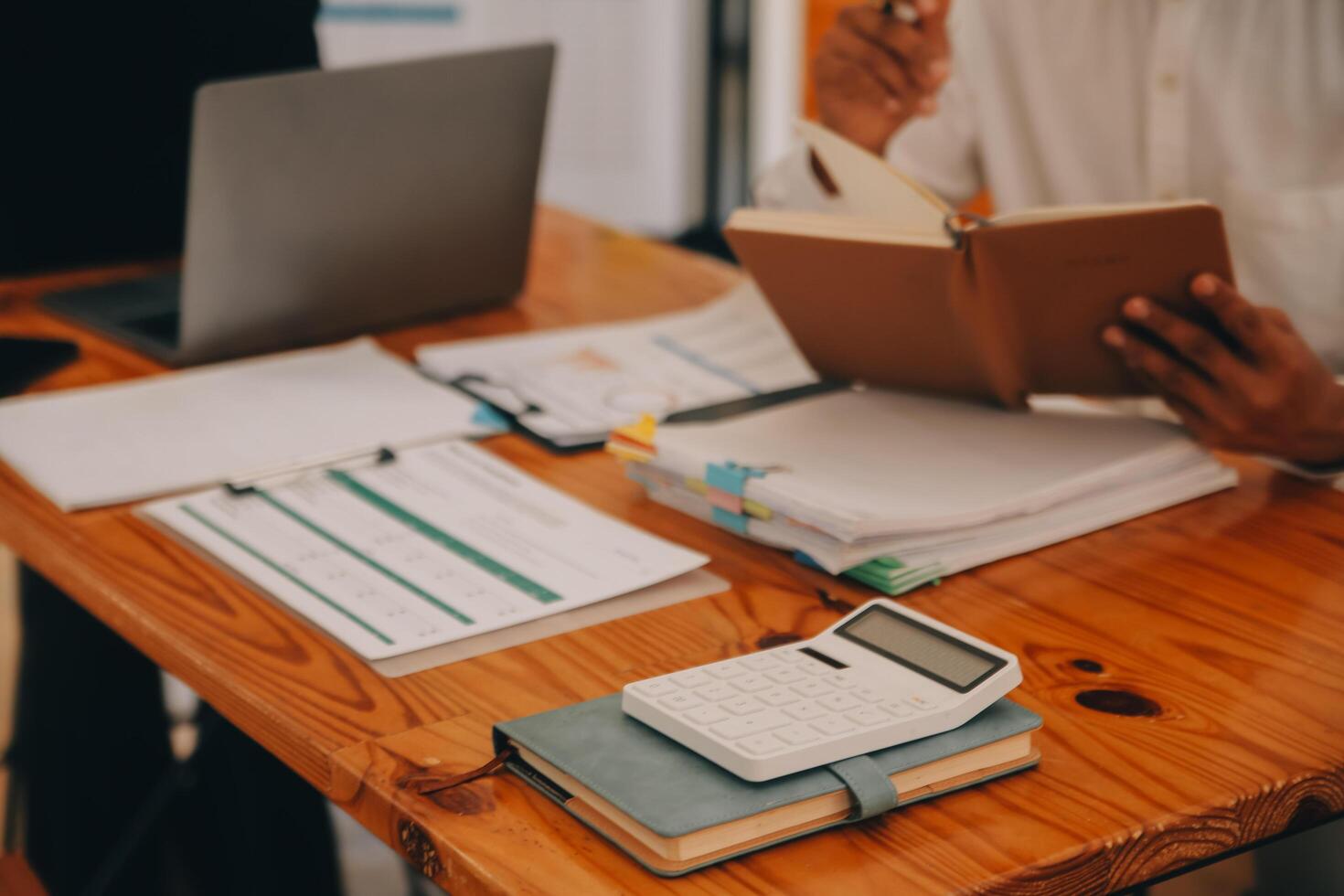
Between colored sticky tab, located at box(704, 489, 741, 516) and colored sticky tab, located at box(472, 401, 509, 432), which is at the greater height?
colored sticky tab, located at box(704, 489, 741, 516)

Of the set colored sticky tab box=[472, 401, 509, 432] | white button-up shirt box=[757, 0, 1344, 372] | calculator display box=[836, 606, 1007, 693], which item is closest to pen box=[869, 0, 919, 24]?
white button-up shirt box=[757, 0, 1344, 372]

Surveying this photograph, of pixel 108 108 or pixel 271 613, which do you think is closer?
pixel 271 613

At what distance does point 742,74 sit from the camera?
4.49 m

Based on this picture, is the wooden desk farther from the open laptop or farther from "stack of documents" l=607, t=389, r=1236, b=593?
the open laptop

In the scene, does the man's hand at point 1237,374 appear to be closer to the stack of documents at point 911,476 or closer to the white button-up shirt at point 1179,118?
the stack of documents at point 911,476

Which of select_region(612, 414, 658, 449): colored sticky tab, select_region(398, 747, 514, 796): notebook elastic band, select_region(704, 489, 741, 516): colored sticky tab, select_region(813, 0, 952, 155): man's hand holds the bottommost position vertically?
select_region(398, 747, 514, 796): notebook elastic band

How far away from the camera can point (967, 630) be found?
0.85 meters

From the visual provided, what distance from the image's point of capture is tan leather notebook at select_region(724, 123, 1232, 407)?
98cm

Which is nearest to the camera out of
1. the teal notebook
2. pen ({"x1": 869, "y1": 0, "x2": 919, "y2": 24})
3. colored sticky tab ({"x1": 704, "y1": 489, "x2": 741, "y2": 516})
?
the teal notebook

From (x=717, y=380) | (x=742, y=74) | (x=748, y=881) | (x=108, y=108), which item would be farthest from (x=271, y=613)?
(x=742, y=74)

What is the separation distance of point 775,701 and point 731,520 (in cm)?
31

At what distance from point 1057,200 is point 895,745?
3.82 ft

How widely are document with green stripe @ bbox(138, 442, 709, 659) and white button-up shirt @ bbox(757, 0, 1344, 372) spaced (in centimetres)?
68

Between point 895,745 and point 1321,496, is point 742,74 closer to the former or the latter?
point 1321,496
